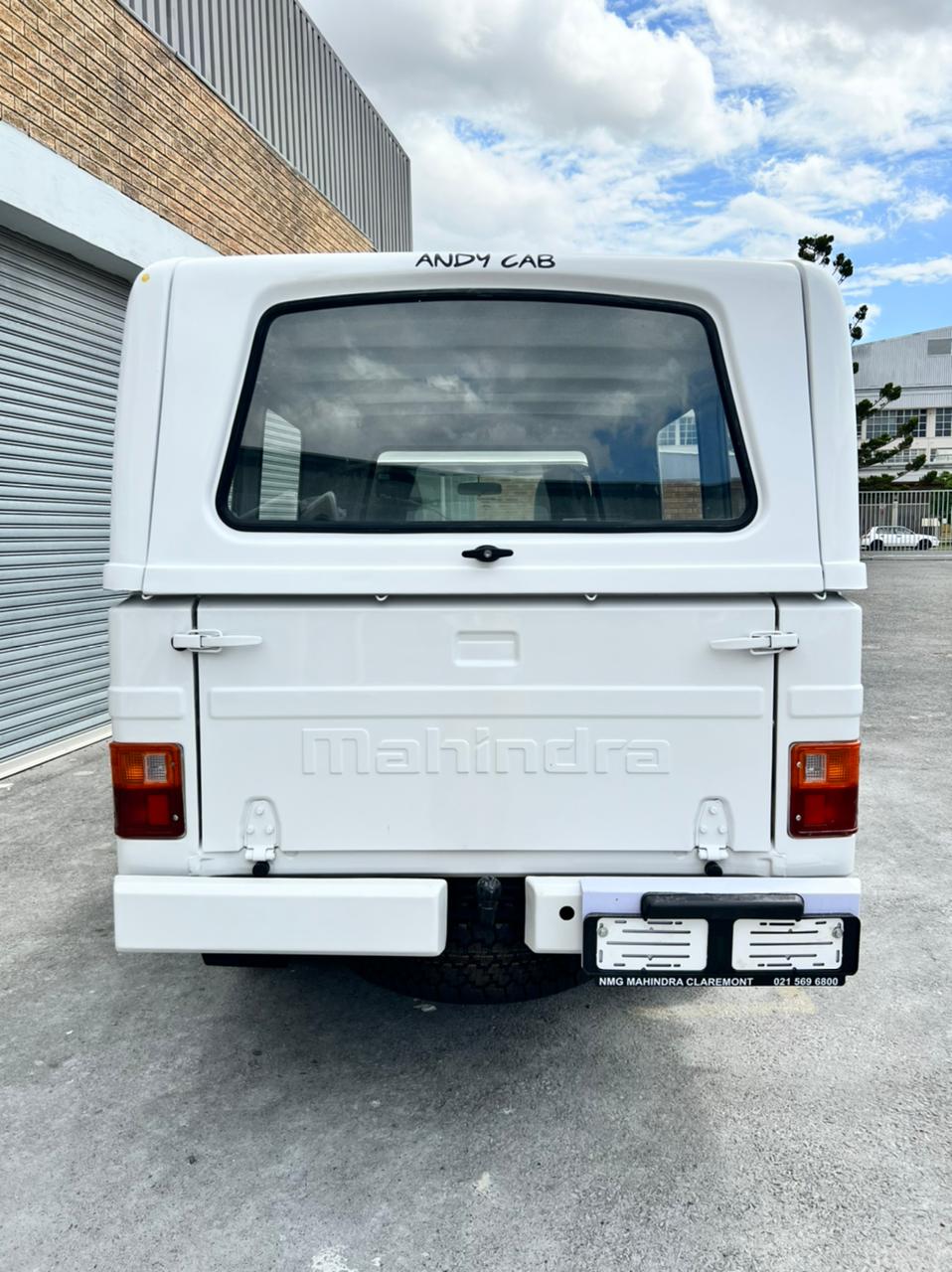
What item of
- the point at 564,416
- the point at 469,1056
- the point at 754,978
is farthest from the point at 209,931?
the point at 564,416

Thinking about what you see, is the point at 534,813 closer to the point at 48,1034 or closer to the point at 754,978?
the point at 754,978

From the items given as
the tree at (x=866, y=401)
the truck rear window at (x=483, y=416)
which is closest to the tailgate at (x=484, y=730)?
the truck rear window at (x=483, y=416)

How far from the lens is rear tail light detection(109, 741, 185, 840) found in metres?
2.33

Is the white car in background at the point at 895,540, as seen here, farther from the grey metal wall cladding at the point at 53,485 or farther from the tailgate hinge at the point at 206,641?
the tailgate hinge at the point at 206,641

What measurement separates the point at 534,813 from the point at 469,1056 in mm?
1030

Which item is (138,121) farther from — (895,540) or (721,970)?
(895,540)

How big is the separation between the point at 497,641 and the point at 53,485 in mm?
5746

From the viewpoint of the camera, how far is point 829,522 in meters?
2.31

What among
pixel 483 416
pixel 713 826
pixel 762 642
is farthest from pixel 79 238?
pixel 713 826

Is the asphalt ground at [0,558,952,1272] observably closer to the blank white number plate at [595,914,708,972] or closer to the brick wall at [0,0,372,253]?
the blank white number plate at [595,914,708,972]

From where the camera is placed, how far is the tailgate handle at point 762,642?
225cm

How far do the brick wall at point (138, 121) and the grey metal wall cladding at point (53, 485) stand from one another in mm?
809

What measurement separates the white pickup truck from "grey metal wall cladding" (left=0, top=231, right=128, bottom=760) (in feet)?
15.4

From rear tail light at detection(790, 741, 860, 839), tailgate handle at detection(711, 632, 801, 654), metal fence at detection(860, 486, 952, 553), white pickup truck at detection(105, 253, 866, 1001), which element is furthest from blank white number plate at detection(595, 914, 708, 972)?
metal fence at detection(860, 486, 952, 553)
